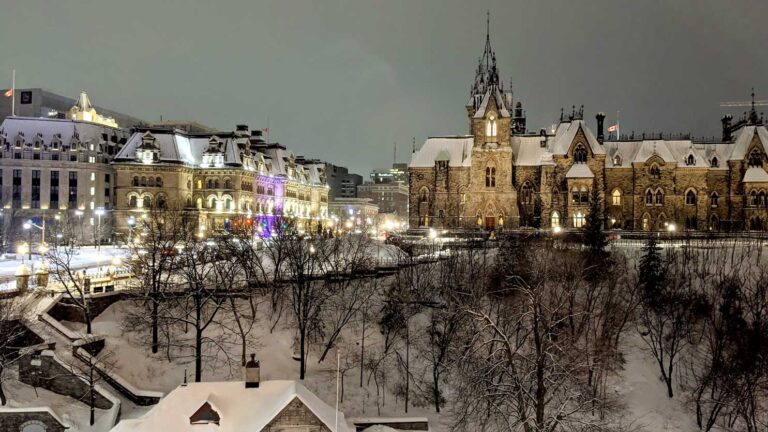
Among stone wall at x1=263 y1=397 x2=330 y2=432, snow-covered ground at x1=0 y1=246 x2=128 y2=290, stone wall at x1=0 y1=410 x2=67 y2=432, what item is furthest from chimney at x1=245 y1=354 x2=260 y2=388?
snow-covered ground at x1=0 y1=246 x2=128 y2=290

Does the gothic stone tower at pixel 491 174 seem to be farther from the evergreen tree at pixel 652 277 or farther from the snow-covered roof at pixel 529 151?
the evergreen tree at pixel 652 277

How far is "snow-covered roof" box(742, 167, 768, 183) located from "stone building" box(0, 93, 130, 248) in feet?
282

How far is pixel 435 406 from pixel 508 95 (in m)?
71.2

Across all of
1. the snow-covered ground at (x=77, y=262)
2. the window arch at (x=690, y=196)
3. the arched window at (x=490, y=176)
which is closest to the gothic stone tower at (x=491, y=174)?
the arched window at (x=490, y=176)

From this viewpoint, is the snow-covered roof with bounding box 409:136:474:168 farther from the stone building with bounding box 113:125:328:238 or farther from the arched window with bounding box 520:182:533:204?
the stone building with bounding box 113:125:328:238

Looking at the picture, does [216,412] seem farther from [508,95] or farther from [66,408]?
[508,95]

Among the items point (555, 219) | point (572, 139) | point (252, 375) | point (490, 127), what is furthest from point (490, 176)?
point (252, 375)

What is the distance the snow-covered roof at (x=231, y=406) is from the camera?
2344 centimetres

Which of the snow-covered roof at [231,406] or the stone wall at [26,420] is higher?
the snow-covered roof at [231,406]

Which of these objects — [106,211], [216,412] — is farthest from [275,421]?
[106,211]

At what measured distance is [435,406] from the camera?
36969 millimetres

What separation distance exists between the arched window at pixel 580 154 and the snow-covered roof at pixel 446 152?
41.1 ft

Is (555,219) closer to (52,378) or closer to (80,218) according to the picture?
(52,378)

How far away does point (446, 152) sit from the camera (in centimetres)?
7425
